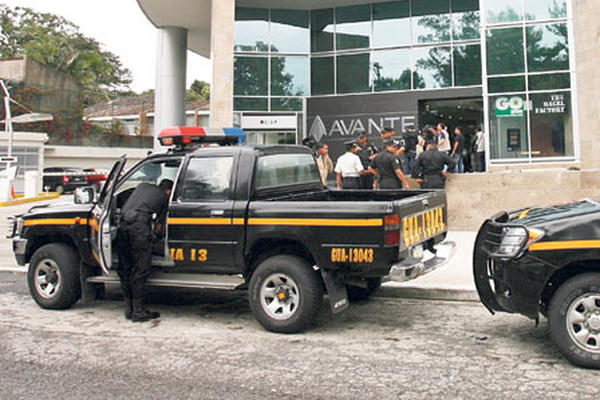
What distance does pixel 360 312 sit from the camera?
631 centimetres

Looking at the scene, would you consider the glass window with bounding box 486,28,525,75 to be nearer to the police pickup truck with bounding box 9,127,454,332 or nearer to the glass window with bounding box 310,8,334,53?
the glass window with bounding box 310,8,334,53

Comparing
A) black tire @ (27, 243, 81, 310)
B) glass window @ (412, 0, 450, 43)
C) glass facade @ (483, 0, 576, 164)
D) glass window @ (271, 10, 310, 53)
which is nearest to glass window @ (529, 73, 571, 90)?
glass facade @ (483, 0, 576, 164)

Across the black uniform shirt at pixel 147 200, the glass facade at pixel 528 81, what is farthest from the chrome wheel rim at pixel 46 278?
the glass facade at pixel 528 81

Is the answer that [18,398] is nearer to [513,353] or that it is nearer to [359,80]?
[513,353]

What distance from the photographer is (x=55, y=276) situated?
6.53 meters

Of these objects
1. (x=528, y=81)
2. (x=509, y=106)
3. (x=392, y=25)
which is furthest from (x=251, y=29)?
(x=528, y=81)

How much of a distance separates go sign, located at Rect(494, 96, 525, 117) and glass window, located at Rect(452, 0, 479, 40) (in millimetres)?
5766

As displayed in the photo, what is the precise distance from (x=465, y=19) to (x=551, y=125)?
731cm

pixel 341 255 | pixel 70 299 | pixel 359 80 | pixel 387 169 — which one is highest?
pixel 359 80

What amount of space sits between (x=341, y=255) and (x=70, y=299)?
3.50 m

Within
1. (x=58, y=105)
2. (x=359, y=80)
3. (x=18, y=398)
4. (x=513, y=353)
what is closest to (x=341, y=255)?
(x=513, y=353)

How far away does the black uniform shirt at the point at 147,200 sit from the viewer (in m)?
5.88

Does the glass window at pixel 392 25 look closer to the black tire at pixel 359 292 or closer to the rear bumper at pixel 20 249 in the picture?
the black tire at pixel 359 292

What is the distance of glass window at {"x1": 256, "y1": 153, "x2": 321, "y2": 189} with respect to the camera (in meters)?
5.95
